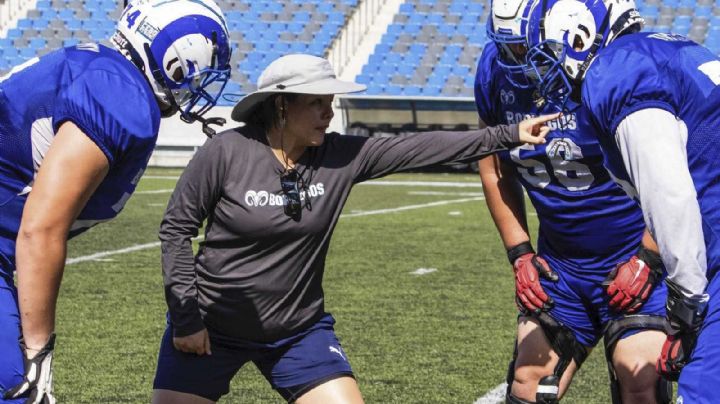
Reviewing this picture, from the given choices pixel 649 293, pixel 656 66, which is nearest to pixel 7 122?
pixel 656 66

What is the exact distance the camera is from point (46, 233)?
2.95 m

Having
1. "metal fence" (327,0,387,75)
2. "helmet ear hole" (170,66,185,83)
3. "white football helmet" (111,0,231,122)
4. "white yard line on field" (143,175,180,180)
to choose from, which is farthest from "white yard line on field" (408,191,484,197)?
"helmet ear hole" (170,66,185,83)

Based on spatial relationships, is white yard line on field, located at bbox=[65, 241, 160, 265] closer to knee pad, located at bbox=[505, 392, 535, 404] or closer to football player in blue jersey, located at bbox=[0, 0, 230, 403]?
knee pad, located at bbox=[505, 392, 535, 404]

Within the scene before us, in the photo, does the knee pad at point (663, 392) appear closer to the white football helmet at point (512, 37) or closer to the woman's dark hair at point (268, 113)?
the white football helmet at point (512, 37)

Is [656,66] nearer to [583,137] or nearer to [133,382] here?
[583,137]

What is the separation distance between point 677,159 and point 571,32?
972 mm

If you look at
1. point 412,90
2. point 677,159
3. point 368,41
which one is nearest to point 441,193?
point 412,90

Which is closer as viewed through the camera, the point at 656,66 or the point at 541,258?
the point at 656,66

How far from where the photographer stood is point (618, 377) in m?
4.39

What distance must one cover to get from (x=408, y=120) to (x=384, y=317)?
54.2 feet

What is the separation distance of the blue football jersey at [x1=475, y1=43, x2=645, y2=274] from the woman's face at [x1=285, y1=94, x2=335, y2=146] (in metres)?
0.84

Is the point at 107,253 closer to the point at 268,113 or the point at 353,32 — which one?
the point at 268,113

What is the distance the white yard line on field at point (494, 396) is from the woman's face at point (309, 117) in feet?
7.31

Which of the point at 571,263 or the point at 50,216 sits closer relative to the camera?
the point at 50,216
